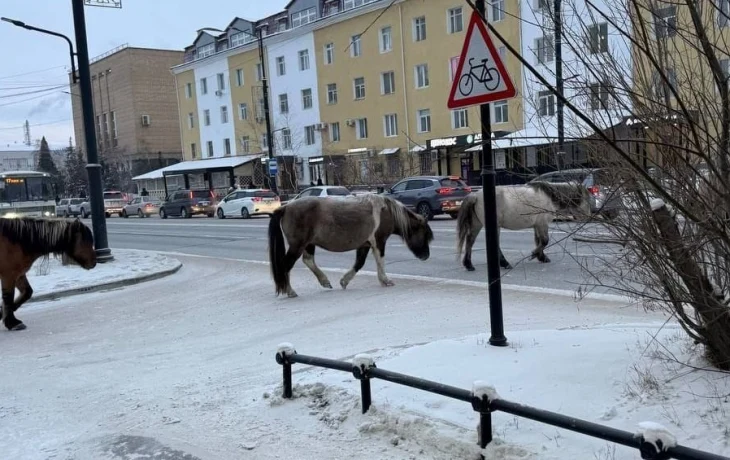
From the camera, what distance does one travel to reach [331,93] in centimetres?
5000

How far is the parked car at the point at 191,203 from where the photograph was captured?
42.0m

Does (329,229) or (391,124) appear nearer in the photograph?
(329,229)

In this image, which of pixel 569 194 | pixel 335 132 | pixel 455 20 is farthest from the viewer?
pixel 335 132

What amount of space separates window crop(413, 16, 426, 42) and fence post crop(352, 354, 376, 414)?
1577 inches

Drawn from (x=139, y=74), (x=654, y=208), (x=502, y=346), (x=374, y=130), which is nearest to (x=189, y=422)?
(x=502, y=346)

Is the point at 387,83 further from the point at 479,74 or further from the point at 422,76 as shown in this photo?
the point at 479,74

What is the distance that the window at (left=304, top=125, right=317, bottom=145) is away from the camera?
5194 cm

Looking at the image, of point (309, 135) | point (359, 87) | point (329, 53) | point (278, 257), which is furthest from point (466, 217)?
point (309, 135)

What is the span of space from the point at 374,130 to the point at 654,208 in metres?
43.2

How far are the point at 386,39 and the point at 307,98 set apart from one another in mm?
9395

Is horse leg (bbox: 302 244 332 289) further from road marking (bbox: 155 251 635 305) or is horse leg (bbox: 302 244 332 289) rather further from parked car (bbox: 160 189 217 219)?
parked car (bbox: 160 189 217 219)

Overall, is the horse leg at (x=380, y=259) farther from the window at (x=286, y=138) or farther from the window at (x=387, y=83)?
the window at (x=286, y=138)

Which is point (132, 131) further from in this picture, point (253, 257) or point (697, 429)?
point (697, 429)

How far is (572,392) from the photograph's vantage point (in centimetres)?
442
